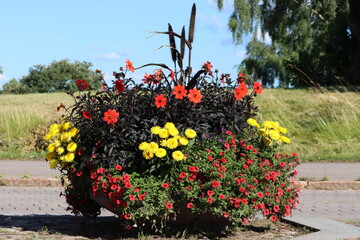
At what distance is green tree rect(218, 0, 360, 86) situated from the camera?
31.6 m

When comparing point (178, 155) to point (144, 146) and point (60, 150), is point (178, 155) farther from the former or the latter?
point (60, 150)

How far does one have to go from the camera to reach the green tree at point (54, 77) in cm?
5762

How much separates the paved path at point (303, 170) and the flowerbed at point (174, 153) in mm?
5130

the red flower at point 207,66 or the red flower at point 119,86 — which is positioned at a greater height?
the red flower at point 207,66

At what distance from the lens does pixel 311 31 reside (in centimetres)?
4075

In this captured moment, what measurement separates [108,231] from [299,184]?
4.97 meters

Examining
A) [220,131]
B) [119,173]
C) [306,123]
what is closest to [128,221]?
[119,173]

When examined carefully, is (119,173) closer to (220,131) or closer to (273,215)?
(220,131)

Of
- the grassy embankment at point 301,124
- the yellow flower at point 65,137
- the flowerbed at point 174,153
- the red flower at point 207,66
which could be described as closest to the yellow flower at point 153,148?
the flowerbed at point 174,153

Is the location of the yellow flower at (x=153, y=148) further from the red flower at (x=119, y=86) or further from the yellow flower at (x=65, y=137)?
the yellow flower at (x=65, y=137)

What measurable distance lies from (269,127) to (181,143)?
1178 mm

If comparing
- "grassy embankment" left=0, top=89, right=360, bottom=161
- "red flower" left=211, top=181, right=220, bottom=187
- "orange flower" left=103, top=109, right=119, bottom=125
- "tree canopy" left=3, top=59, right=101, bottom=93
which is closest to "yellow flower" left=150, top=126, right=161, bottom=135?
"orange flower" left=103, top=109, right=119, bottom=125

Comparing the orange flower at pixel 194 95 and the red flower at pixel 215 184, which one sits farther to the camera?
the orange flower at pixel 194 95

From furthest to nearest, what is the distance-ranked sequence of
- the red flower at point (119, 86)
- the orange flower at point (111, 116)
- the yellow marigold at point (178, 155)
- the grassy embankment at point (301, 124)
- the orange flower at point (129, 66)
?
the grassy embankment at point (301, 124) < the orange flower at point (129, 66) < the red flower at point (119, 86) < the orange flower at point (111, 116) < the yellow marigold at point (178, 155)
